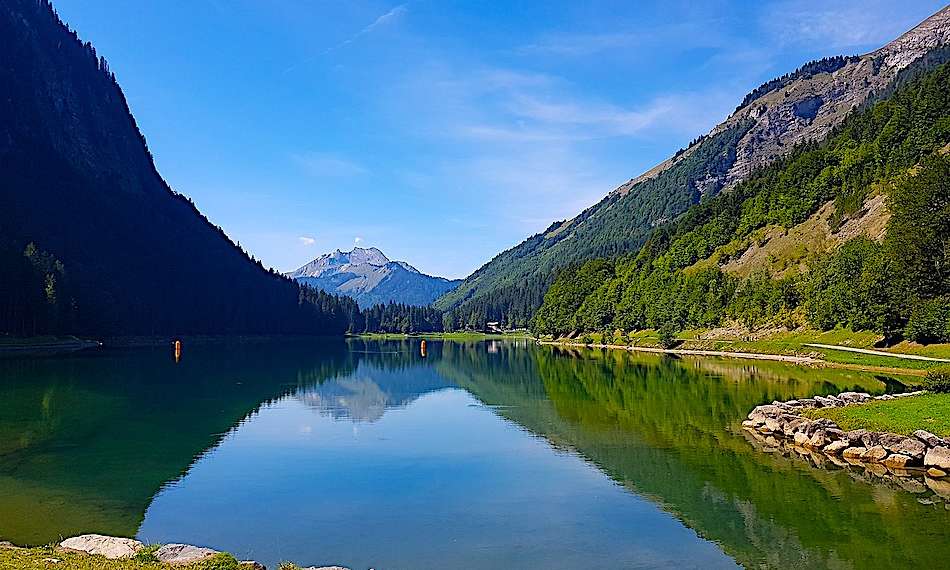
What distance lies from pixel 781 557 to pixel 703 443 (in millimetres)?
18484

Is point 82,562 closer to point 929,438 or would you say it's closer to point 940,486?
point 940,486

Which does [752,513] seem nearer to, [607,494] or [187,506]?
[607,494]

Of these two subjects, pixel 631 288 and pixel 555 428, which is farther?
pixel 631 288

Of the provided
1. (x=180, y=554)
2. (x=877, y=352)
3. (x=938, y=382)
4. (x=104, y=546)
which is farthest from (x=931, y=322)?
(x=104, y=546)

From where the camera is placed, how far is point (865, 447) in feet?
111

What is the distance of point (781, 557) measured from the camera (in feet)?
69.6

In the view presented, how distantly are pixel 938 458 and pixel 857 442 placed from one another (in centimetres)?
407

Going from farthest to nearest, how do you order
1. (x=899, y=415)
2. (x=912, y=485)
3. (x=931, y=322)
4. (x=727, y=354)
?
(x=727, y=354) → (x=931, y=322) → (x=899, y=415) → (x=912, y=485)

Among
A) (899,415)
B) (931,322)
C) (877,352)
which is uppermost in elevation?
(931,322)

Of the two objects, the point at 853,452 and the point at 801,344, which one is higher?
the point at 801,344

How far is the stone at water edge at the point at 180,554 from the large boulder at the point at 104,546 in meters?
0.77

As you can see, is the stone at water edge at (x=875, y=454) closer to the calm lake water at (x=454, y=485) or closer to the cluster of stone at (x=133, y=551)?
the calm lake water at (x=454, y=485)

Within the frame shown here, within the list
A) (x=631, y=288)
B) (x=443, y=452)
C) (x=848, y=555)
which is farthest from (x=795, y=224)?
(x=848, y=555)

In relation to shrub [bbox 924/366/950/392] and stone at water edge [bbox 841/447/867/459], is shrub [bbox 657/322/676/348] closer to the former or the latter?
shrub [bbox 924/366/950/392]
